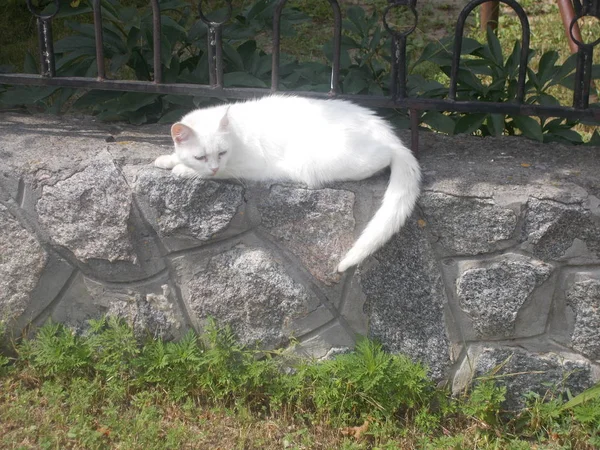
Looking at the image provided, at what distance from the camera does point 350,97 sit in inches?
112

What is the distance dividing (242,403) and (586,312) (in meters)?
1.32

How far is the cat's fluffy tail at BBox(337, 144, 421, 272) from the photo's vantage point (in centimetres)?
258

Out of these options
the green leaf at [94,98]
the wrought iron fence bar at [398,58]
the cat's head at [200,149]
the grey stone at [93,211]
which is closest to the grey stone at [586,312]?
the wrought iron fence bar at [398,58]

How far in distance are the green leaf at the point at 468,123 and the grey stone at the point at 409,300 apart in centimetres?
64

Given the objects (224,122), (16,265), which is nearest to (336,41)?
(224,122)

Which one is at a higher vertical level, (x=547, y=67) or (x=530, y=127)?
(x=547, y=67)

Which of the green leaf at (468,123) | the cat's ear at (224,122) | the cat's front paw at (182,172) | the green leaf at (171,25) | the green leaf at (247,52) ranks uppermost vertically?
the green leaf at (171,25)

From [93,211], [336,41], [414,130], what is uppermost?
[336,41]

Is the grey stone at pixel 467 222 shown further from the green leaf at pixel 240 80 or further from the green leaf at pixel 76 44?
the green leaf at pixel 76 44

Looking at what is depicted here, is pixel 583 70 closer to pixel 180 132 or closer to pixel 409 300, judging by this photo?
pixel 409 300

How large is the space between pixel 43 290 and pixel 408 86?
1787 millimetres

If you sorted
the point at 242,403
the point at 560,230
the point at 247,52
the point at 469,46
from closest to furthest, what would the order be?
1. the point at 560,230
2. the point at 242,403
3. the point at 469,46
4. the point at 247,52

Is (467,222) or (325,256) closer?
(467,222)

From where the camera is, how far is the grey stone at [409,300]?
8.85 feet
